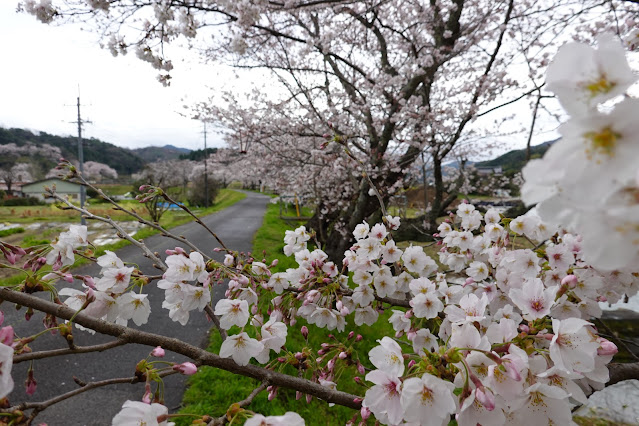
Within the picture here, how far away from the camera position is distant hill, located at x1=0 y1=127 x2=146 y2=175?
5253cm

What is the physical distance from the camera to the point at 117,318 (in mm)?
1181

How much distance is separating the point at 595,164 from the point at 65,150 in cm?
7585

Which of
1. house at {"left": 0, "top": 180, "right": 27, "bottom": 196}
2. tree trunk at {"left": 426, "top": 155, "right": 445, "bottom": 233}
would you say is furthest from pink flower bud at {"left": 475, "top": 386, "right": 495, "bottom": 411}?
house at {"left": 0, "top": 180, "right": 27, "bottom": 196}

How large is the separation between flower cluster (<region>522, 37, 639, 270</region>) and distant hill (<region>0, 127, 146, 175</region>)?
211 feet

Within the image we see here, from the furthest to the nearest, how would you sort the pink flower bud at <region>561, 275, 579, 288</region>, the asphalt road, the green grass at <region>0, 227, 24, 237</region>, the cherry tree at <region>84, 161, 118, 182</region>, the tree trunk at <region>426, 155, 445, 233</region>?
the cherry tree at <region>84, 161, 118, 182</region>, the green grass at <region>0, 227, 24, 237</region>, the tree trunk at <region>426, 155, 445, 233</region>, the asphalt road, the pink flower bud at <region>561, 275, 579, 288</region>

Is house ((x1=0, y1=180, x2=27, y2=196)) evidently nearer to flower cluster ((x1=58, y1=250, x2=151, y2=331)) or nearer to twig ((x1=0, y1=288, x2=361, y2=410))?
flower cluster ((x1=58, y1=250, x2=151, y2=331))

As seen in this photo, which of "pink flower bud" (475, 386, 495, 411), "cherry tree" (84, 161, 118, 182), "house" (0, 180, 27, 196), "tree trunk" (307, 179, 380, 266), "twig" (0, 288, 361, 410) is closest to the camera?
"pink flower bud" (475, 386, 495, 411)

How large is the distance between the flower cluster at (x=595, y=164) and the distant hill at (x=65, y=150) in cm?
6430

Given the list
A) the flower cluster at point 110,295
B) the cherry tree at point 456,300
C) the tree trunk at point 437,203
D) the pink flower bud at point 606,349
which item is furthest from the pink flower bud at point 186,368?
the tree trunk at point 437,203

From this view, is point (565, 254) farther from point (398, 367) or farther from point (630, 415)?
point (630, 415)

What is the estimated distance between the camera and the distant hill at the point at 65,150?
172ft

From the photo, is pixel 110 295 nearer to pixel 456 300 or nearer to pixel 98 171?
pixel 456 300

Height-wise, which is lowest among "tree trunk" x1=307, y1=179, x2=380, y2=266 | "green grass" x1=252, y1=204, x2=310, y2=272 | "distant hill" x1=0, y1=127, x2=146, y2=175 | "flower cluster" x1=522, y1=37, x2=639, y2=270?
"green grass" x1=252, y1=204, x2=310, y2=272

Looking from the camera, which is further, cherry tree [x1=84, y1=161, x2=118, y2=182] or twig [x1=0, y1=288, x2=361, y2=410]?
cherry tree [x1=84, y1=161, x2=118, y2=182]
